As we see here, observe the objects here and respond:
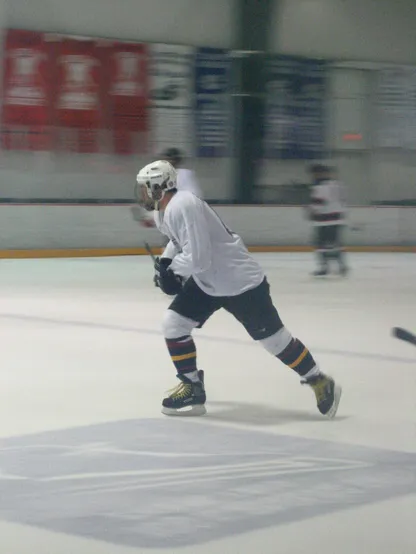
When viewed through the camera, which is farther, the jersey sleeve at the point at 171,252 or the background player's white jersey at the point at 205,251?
the jersey sleeve at the point at 171,252

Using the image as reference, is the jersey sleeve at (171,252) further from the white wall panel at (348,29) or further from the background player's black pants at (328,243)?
the white wall panel at (348,29)

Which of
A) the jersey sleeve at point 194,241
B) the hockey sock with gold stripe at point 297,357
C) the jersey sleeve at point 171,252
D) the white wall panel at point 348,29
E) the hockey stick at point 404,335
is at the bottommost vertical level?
the white wall panel at point 348,29

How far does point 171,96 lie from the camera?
71.0ft

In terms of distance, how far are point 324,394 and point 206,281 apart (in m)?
0.77

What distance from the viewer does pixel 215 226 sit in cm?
619

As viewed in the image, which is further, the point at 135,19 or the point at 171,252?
the point at 135,19

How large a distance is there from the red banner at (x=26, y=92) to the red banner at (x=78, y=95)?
0.21 meters

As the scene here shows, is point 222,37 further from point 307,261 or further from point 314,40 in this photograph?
point 307,261

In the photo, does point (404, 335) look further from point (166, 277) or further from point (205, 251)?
point (166, 277)

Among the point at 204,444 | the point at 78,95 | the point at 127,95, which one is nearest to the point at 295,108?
the point at 127,95

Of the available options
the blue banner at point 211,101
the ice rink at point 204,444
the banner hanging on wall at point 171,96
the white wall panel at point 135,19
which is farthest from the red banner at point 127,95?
the ice rink at point 204,444

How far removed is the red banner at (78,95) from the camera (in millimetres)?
20578

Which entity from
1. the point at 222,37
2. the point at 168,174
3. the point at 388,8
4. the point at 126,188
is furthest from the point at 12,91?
the point at 168,174

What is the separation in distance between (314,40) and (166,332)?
18.0 meters
